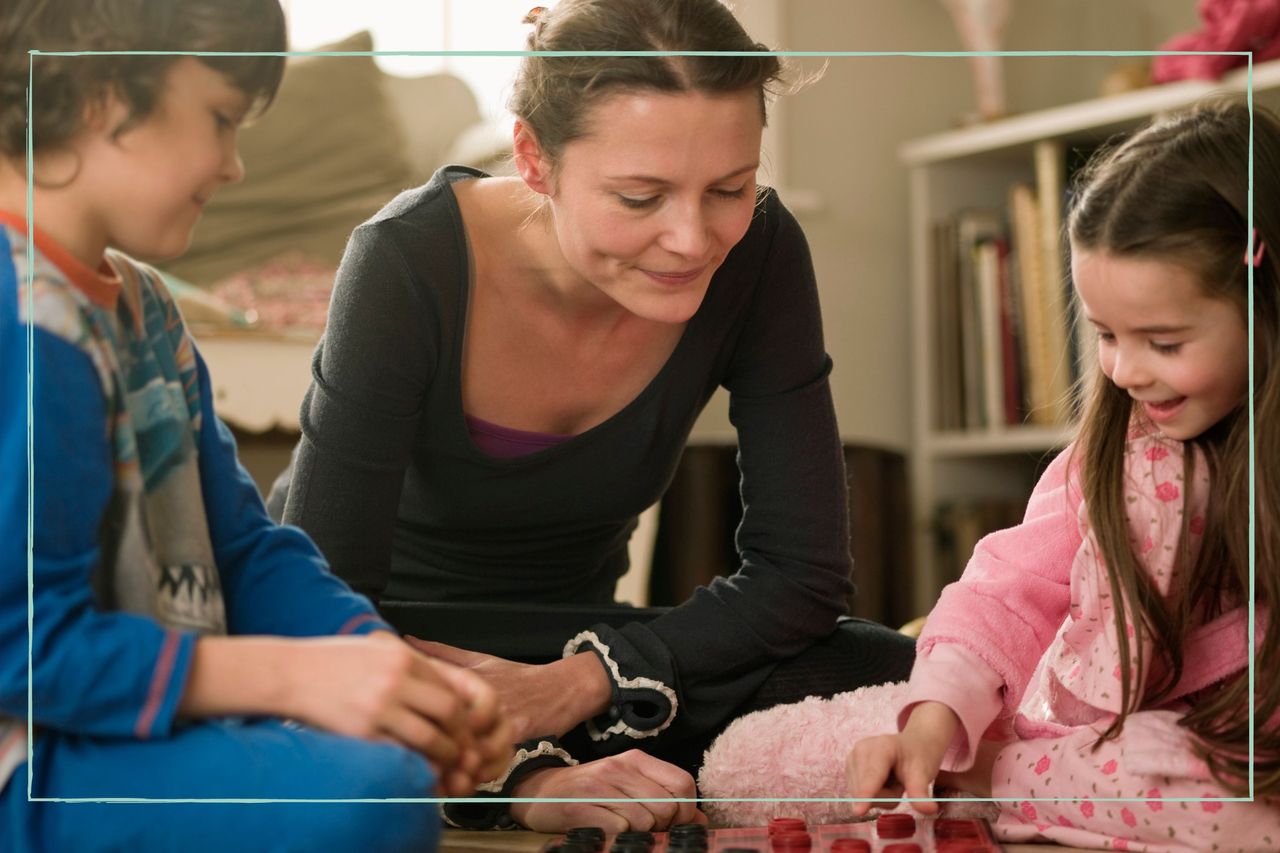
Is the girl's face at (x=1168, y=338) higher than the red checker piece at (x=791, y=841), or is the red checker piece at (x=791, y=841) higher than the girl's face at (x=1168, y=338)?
the girl's face at (x=1168, y=338)

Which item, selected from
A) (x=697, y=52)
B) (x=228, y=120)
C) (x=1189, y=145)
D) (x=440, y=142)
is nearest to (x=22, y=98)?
(x=228, y=120)

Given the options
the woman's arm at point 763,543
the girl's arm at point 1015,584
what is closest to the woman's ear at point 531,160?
the woman's arm at point 763,543

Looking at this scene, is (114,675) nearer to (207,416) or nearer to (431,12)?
(207,416)

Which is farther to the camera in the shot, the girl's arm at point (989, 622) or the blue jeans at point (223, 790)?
the girl's arm at point (989, 622)

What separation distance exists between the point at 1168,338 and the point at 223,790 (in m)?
0.51

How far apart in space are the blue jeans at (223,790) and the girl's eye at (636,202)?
0.28m

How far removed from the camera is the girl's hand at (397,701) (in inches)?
24.0

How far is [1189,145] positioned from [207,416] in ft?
1.71

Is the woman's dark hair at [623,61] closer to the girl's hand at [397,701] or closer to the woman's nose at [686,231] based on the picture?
the woman's nose at [686,231]

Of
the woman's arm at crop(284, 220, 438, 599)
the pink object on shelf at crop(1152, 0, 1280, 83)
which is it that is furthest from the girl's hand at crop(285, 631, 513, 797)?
the pink object on shelf at crop(1152, 0, 1280, 83)

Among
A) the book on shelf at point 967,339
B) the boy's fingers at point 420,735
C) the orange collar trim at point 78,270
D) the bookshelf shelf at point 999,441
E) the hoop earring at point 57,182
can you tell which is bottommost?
the boy's fingers at point 420,735

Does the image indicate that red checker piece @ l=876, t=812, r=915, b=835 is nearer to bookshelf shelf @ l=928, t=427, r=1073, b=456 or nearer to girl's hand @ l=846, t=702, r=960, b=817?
girl's hand @ l=846, t=702, r=960, b=817

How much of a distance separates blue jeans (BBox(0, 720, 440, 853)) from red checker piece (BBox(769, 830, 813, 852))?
179 millimetres

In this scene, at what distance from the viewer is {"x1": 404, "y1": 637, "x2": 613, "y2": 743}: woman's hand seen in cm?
70
